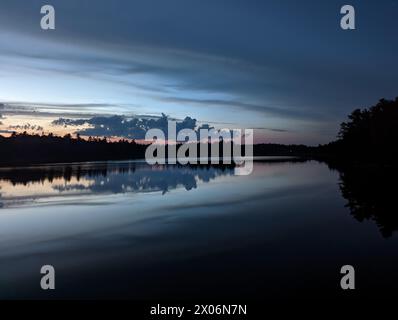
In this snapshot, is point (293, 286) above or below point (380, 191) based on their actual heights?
below

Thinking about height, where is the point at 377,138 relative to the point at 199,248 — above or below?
above

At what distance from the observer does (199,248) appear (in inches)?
730

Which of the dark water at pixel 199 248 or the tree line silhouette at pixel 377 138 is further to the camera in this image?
the tree line silhouette at pixel 377 138

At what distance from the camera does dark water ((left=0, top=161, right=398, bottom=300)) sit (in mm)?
13305

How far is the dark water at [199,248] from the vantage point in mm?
13305

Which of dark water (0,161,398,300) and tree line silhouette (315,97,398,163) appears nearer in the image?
dark water (0,161,398,300)

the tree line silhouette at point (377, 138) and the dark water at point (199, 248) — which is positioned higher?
the tree line silhouette at point (377, 138)

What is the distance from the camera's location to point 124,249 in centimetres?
1845

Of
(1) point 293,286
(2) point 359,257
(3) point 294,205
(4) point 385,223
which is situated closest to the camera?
(1) point 293,286

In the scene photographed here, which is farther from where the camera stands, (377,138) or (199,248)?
(377,138)
